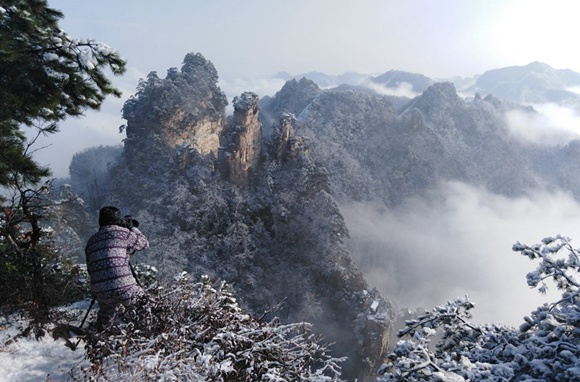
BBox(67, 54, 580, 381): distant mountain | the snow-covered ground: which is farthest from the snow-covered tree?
BBox(67, 54, 580, 381): distant mountain

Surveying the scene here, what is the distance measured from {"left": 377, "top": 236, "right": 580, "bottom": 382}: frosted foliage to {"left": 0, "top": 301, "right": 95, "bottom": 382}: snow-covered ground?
11.6ft

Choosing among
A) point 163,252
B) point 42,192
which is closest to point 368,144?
point 163,252

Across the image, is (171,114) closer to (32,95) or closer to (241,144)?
(241,144)

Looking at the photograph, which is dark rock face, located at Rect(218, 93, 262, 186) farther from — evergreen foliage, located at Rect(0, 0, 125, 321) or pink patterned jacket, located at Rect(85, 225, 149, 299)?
pink patterned jacket, located at Rect(85, 225, 149, 299)

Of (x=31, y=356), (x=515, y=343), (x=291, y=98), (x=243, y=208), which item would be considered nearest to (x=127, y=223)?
(x=31, y=356)

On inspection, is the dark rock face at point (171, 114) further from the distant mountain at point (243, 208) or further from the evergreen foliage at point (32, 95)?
the evergreen foliage at point (32, 95)

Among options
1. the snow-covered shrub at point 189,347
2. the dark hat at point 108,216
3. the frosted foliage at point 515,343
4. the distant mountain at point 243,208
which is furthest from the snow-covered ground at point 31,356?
the distant mountain at point 243,208

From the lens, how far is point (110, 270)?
4340mm

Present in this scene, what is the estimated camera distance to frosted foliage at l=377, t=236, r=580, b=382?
295 cm

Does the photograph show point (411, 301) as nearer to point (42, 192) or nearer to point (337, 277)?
point (337, 277)

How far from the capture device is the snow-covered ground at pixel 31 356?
13.2 ft

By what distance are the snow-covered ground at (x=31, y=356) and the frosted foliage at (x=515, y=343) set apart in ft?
11.6

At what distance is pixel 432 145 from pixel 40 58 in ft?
296

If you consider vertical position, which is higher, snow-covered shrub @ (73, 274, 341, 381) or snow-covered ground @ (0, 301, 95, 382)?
snow-covered shrub @ (73, 274, 341, 381)
